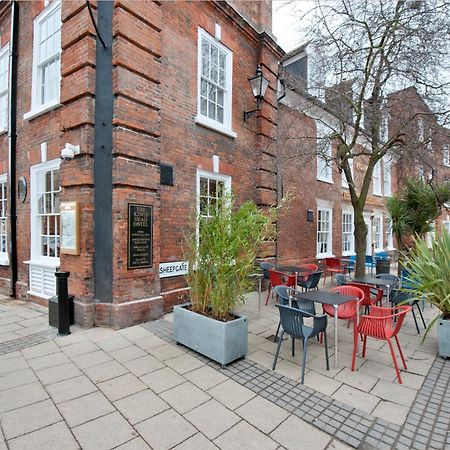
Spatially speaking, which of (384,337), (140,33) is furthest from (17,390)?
(140,33)

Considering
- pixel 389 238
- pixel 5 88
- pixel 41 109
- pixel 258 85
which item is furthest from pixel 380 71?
pixel 389 238

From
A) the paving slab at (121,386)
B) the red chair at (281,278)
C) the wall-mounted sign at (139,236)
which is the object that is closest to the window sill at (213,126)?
the wall-mounted sign at (139,236)

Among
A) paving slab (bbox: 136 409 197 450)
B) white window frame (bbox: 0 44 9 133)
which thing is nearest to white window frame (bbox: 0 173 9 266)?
white window frame (bbox: 0 44 9 133)

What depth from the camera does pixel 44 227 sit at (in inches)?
258

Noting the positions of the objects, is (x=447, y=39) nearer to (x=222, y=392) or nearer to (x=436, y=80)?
(x=436, y=80)

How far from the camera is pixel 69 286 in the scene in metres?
5.23

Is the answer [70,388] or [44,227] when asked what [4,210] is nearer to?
[44,227]

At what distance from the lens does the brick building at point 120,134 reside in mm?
4953

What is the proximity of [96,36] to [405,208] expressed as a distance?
9812 millimetres

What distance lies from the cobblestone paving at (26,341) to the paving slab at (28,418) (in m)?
1.69

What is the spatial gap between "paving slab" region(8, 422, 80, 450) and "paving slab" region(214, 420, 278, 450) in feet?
3.80

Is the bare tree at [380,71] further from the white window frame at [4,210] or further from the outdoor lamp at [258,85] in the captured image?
the white window frame at [4,210]

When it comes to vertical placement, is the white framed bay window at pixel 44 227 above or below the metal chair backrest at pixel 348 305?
above

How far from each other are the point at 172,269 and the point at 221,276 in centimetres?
224
